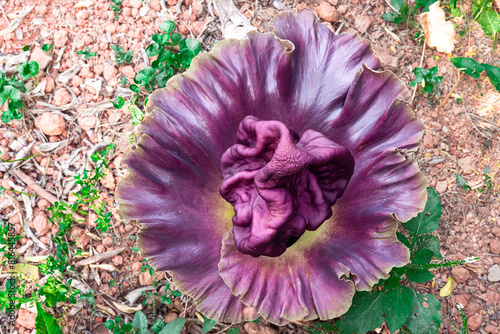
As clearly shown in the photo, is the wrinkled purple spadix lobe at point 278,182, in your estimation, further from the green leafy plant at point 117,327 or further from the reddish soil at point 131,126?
the green leafy plant at point 117,327

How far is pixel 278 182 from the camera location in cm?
225

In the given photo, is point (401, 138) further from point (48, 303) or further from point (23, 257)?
point (23, 257)

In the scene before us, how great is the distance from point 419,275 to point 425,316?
35 cm

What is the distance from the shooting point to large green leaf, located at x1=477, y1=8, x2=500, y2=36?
3750 millimetres

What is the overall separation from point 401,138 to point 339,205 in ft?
1.84

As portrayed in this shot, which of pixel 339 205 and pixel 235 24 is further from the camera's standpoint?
pixel 235 24

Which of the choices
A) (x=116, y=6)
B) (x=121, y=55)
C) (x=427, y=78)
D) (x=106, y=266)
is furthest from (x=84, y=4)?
(x=427, y=78)

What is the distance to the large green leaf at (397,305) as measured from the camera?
9.96 feet

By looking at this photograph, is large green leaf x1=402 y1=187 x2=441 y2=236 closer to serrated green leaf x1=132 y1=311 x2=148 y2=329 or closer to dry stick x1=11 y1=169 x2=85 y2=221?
serrated green leaf x1=132 y1=311 x2=148 y2=329

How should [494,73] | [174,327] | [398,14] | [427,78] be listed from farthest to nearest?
1. [398,14]
2. [427,78]
3. [494,73]
4. [174,327]

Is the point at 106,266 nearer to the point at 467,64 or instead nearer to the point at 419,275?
the point at 419,275

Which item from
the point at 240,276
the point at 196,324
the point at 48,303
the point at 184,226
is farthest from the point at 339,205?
the point at 48,303

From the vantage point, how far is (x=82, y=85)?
396 centimetres

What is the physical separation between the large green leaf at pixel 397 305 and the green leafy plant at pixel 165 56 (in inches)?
98.5
